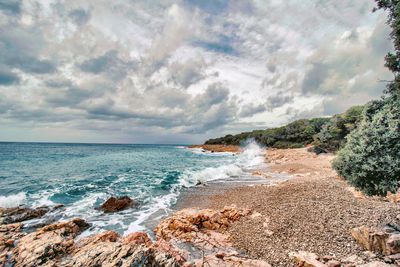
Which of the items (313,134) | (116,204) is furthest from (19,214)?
(313,134)

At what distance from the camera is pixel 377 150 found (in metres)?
9.12

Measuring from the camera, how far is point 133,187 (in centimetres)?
2348

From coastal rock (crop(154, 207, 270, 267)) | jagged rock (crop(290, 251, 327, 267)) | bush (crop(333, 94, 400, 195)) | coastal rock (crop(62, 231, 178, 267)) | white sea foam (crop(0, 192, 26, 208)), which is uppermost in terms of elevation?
bush (crop(333, 94, 400, 195))

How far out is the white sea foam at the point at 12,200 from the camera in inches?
670

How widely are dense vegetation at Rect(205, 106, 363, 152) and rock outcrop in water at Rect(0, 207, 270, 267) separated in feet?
30.1

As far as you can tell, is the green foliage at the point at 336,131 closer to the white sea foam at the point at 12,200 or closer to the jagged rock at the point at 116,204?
the jagged rock at the point at 116,204

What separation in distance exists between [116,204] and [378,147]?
51.5 feet

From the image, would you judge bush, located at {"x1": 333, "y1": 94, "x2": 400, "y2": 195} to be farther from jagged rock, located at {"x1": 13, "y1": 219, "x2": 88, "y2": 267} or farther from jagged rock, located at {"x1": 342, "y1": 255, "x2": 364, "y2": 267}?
jagged rock, located at {"x1": 13, "y1": 219, "x2": 88, "y2": 267}

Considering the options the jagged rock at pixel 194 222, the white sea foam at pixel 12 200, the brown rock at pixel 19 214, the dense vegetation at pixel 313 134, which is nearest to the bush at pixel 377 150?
the dense vegetation at pixel 313 134

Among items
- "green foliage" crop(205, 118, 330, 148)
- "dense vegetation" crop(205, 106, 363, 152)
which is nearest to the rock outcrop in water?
"dense vegetation" crop(205, 106, 363, 152)

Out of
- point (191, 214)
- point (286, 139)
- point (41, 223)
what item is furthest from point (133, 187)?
point (286, 139)

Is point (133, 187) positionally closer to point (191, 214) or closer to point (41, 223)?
point (41, 223)

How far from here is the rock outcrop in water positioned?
683 cm

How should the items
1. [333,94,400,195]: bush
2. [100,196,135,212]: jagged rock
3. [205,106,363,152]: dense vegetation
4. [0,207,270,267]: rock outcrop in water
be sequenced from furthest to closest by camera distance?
[205,106,363,152]: dense vegetation < [100,196,135,212]: jagged rock < [333,94,400,195]: bush < [0,207,270,267]: rock outcrop in water
